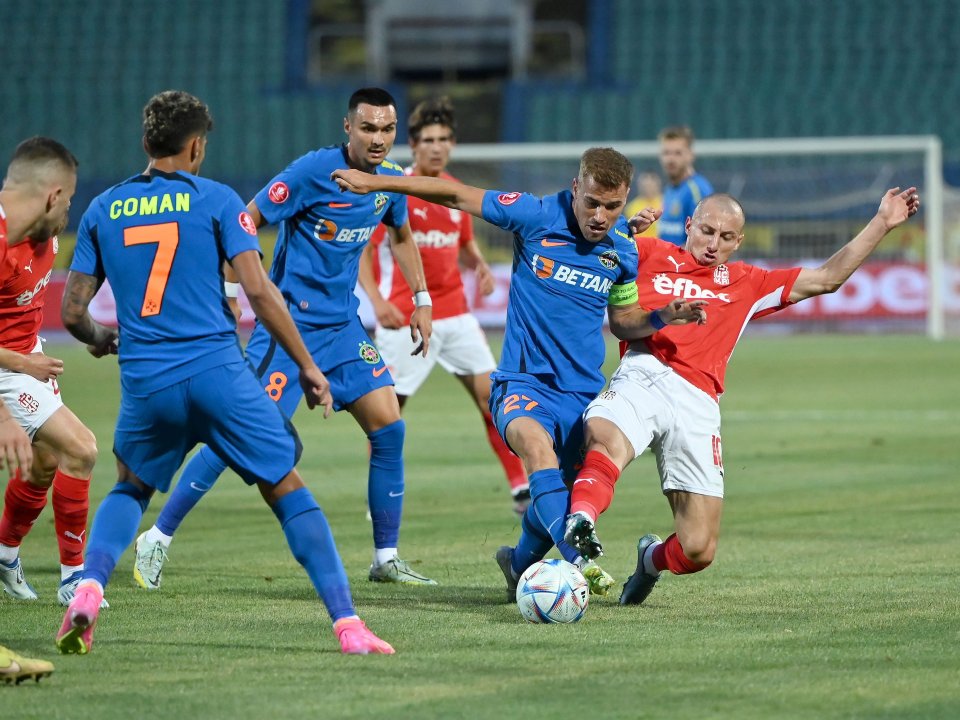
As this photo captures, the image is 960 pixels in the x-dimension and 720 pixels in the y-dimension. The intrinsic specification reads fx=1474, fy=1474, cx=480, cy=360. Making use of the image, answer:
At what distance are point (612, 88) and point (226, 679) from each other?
2601 cm

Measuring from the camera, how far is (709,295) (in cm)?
663

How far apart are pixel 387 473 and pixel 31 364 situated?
245 centimetres

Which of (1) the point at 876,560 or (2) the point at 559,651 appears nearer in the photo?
(2) the point at 559,651

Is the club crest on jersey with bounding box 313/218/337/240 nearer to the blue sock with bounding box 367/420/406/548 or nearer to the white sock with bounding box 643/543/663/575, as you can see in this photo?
the blue sock with bounding box 367/420/406/548

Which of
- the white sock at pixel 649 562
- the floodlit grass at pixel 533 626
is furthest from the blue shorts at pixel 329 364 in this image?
the white sock at pixel 649 562

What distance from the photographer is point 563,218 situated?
641cm

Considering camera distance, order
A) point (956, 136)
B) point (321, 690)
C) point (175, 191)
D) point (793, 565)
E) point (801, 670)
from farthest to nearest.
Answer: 1. point (956, 136)
2. point (793, 565)
3. point (175, 191)
4. point (801, 670)
5. point (321, 690)

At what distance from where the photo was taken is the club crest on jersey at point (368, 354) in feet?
23.8

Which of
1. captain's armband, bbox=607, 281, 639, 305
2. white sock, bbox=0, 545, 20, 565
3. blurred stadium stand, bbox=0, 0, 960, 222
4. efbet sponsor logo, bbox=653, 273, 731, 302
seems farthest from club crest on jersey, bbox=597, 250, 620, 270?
blurred stadium stand, bbox=0, 0, 960, 222

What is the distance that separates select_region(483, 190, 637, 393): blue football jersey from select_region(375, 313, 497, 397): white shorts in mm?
3705

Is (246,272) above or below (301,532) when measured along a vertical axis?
above

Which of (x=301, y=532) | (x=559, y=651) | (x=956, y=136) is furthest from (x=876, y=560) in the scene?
(x=956, y=136)

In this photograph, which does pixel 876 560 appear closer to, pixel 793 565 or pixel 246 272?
pixel 793 565

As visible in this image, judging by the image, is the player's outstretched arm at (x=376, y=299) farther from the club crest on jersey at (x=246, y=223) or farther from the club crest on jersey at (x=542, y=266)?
the club crest on jersey at (x=246, y=223)
